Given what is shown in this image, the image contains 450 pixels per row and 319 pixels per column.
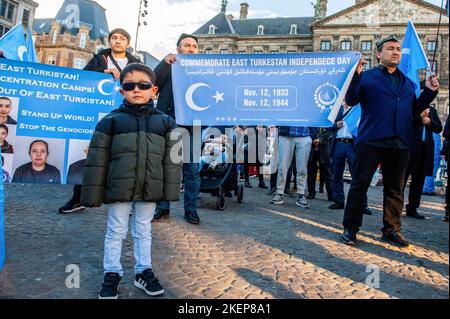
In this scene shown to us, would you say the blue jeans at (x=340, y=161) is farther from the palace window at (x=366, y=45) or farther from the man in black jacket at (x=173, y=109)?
the palace window at (x=366, y=45)

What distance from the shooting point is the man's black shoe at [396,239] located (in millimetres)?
3828

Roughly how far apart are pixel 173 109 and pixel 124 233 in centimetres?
242

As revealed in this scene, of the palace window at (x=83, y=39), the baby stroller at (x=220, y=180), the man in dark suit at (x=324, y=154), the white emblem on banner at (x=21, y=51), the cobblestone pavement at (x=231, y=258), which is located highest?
the palace window at (x=83, y=39)

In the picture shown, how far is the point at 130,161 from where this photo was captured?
238 centimetres

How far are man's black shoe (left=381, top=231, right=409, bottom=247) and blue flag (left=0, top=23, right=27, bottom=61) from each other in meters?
5.78

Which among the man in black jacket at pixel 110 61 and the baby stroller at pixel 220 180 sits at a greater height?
the man in black jacket at pixel 110 61

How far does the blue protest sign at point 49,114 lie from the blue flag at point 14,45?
5.85 feet

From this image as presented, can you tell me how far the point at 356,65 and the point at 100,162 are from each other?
10.6 ft

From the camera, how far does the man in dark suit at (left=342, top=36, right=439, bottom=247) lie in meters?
3.76

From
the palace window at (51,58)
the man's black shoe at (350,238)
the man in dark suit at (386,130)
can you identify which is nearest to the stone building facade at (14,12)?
the palace window at (51,58)

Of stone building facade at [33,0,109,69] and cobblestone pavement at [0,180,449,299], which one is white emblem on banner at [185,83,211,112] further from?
stone building facade at [33,0,109,69]

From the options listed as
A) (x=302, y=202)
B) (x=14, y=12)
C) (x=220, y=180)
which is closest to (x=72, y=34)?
(x=14, y=12)

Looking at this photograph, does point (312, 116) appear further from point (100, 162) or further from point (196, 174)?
point (100, 162)

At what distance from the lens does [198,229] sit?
163 inches
